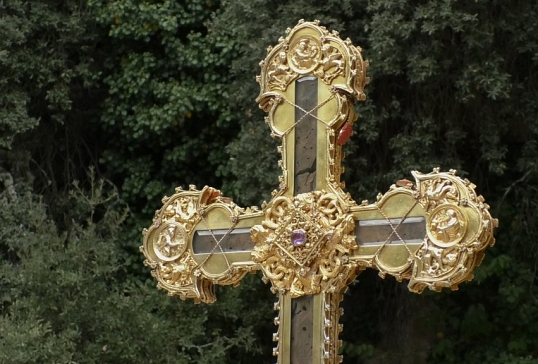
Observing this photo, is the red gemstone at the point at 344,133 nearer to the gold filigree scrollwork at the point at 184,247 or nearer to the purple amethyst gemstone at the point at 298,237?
the purple amethyst gemstone at the point at 298,237

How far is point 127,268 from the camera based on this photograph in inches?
501

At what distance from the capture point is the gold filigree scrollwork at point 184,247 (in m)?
6.36

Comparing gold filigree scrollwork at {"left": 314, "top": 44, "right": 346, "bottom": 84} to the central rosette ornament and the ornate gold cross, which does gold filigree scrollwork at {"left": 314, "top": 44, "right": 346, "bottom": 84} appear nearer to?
the ornate gold cross

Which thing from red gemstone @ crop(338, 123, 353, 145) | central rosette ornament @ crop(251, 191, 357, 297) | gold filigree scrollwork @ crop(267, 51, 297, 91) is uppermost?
gold filigree scrollwork @ crop(267, 51, 297, 91)

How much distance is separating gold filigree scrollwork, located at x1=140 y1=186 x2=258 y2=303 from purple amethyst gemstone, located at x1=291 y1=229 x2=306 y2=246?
0.42m

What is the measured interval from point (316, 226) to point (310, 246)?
0.30ft

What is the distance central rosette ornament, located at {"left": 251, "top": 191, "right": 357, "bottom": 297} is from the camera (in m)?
5.88

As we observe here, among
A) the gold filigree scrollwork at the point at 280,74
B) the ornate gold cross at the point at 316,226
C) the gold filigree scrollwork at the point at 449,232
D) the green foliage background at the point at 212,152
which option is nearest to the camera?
the gold filigree scrollwork at the point at 449,232

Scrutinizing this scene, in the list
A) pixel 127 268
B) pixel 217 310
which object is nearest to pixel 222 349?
pixel 217 310

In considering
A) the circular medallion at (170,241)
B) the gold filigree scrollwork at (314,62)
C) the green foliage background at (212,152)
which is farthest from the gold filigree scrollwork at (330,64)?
the green foliage background at (212,152)

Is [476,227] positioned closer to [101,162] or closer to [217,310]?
[217,310]

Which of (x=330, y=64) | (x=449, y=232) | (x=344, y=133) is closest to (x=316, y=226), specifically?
(x=344, y=133)

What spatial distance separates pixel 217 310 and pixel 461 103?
286cm

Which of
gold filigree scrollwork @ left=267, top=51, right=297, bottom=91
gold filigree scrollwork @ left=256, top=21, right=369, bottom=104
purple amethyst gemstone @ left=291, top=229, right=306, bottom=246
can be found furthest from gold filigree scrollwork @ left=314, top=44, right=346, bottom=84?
purple amethyst gemstone @ left=291, top=229, right=306, bottom=246
